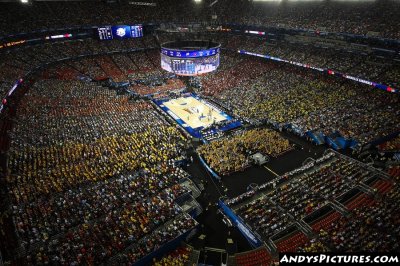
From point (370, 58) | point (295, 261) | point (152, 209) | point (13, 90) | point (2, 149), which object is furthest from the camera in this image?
point (370, 58)

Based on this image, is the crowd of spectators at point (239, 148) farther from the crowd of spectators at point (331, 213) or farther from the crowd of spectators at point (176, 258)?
the crowd of spectators at point (176, 258)

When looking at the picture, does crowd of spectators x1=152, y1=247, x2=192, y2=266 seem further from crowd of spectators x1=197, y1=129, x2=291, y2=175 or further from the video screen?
the video screen

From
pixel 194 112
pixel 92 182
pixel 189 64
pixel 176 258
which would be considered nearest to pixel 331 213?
pixel 176 258

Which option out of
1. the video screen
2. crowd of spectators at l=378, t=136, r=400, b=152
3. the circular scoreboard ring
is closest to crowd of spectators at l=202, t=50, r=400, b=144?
crowd of spectators at l=378, t=136, r=400, b=152

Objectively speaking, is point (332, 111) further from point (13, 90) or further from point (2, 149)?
point (13, 90)

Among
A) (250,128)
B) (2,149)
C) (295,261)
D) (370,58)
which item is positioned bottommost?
(250,128)

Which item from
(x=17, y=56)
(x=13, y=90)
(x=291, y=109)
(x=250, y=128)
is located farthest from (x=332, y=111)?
(x=17, y=56)
